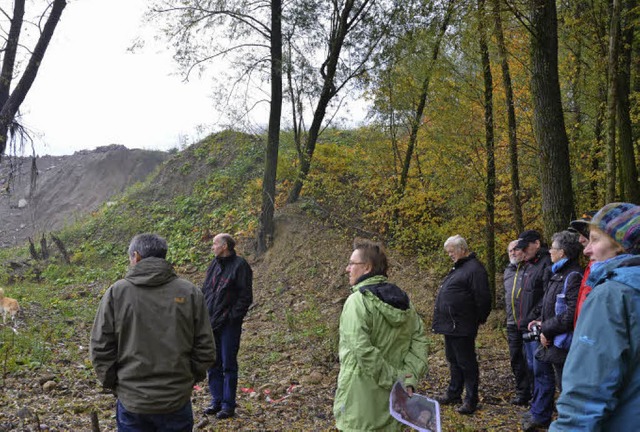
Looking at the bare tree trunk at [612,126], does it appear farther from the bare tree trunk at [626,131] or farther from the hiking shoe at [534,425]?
the hiking shoe at [534,425]

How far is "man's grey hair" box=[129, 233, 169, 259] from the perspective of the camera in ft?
11.2

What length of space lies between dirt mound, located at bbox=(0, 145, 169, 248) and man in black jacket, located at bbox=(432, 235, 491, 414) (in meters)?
22.8

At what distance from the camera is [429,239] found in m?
14.1

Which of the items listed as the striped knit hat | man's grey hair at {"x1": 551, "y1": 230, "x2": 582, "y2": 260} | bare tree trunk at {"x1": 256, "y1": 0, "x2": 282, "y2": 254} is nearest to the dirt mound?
bare tree trunk at {"x1": 256, "y1": 0, "x2": 282, "y2": 254}

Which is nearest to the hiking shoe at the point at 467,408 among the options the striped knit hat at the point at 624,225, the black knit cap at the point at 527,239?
the black knit cap at the point at 527,239

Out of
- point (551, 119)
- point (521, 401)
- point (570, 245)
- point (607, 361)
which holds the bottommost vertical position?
point (521, 401)

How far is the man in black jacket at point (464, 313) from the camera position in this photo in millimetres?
5566

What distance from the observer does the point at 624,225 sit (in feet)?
7.02

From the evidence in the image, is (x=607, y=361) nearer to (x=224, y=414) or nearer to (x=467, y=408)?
(x=467, y=408)

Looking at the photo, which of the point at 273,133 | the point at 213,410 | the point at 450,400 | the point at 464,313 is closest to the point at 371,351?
the point at 464,313

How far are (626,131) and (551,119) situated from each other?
9.11 ft

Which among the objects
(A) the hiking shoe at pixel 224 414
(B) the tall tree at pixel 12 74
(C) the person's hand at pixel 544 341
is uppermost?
(B) the tall tree at pixel 12 74

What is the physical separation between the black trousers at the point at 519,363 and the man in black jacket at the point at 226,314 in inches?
122

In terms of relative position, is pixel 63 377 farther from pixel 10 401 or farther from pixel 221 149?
pixel 221 149
